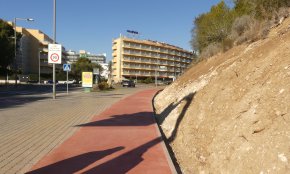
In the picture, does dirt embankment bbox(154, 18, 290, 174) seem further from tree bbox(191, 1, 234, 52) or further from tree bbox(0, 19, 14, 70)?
tree bbox(0, 19, 14, 70)

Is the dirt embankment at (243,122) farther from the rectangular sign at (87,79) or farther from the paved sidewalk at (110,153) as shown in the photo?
the rectangular sign at (87,79)

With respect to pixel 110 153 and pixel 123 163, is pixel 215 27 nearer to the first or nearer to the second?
pixel 110 153

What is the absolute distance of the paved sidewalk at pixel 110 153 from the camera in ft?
23.0

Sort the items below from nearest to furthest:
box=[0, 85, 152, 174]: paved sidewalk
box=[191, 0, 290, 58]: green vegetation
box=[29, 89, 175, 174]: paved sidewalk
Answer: box=[29, 89, 175, 174]: paved sidewalk, box=[0, 85, 152, 174]: paved sidewalk, box=[191, 0, 290, 58]: green vegetation

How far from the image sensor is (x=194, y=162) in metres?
8.30

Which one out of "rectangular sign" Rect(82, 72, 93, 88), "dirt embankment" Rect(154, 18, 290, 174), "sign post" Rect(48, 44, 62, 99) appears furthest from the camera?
"rectangular sign" Rect(82, 72, 93, 88)

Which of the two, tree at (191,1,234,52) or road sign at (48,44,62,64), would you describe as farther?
tree at (191,1,234,52)

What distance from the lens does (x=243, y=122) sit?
7.68 meters

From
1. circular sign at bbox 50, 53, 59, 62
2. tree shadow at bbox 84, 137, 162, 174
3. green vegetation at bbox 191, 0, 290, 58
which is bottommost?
tree shadow at bbox 84, 137, 162, 174

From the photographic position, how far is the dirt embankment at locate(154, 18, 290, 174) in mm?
6219

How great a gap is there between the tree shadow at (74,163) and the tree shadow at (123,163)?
0.32 meters

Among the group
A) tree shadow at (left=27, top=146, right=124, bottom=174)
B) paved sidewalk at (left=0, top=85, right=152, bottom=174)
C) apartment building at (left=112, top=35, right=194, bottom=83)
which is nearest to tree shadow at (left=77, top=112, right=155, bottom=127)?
paved sidewalk at (left=0, top=85, right=152, bottom=174)

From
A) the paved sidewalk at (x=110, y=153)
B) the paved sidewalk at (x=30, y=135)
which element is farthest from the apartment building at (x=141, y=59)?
the paved sidewalk at (x=110, y=153)

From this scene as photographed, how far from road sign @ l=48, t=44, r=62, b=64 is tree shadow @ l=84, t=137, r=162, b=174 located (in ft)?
61.8
